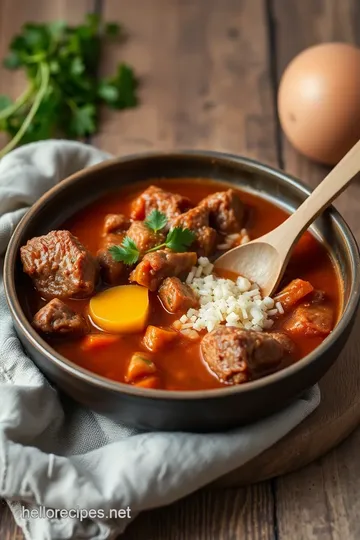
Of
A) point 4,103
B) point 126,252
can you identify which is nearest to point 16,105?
point 4,103

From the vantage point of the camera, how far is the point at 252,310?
3535 millimetres

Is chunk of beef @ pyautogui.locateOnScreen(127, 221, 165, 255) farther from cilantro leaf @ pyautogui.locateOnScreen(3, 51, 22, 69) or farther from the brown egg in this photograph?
cilantro leaf @ pyautogui.locateOnScreen(3, 51, 22, 69)

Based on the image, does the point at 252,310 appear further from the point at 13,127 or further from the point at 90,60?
the point at 90,60

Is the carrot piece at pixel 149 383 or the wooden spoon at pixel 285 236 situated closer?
the carrot piece at pixel 149 383

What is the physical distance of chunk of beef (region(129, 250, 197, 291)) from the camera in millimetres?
3625

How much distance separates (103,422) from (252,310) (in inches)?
29.9

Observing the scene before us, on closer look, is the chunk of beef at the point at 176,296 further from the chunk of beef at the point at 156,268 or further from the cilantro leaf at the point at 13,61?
the cilantro leaf at the point at 13,61

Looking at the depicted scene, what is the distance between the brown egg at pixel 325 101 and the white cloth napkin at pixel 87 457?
1799 millimetres

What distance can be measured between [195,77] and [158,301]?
92.0 inches

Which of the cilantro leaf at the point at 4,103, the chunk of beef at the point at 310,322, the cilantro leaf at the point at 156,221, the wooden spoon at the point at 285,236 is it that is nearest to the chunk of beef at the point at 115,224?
the cilantro leaf at the point at 156,221

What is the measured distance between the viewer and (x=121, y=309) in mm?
3537

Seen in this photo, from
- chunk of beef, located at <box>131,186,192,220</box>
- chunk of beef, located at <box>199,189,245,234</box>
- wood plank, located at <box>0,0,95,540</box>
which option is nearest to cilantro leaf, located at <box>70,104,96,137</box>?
wood plank, located at <box>0,0,95,540</box>

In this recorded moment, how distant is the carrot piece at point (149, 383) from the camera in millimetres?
3244

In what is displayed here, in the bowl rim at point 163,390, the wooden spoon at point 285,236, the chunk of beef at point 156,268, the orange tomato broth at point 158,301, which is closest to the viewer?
the bowl rim at point 163,390
